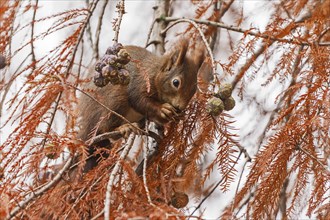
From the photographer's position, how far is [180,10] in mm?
4309

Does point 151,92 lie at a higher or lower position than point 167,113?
higher

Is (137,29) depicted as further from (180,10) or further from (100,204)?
(100,204)

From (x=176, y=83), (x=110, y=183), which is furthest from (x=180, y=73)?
(x=110, y=183)

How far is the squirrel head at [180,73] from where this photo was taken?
3002mm

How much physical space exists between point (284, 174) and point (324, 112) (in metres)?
0.25

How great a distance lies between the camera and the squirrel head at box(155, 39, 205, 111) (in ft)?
9.85

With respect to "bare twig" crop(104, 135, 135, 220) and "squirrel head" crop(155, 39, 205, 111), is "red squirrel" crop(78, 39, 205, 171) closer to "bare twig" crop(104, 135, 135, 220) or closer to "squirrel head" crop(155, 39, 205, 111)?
"squirrel head" crop(155, 39, 205, 111)

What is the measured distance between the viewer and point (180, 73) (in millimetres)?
3059

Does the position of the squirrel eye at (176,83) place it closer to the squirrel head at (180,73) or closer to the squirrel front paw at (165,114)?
the squirrel head at (180,73)

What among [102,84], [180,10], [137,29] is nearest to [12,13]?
[102,84]

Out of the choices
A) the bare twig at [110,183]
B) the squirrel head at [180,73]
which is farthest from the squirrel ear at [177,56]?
the bare twig at [110,183]

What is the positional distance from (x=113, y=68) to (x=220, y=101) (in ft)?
1.18

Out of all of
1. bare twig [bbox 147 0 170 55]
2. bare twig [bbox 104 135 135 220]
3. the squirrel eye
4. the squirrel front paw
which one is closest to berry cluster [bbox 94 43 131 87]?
bare twig [bbox 104 135 135 220]

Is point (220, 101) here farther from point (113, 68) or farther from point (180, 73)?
point (180, 73)
